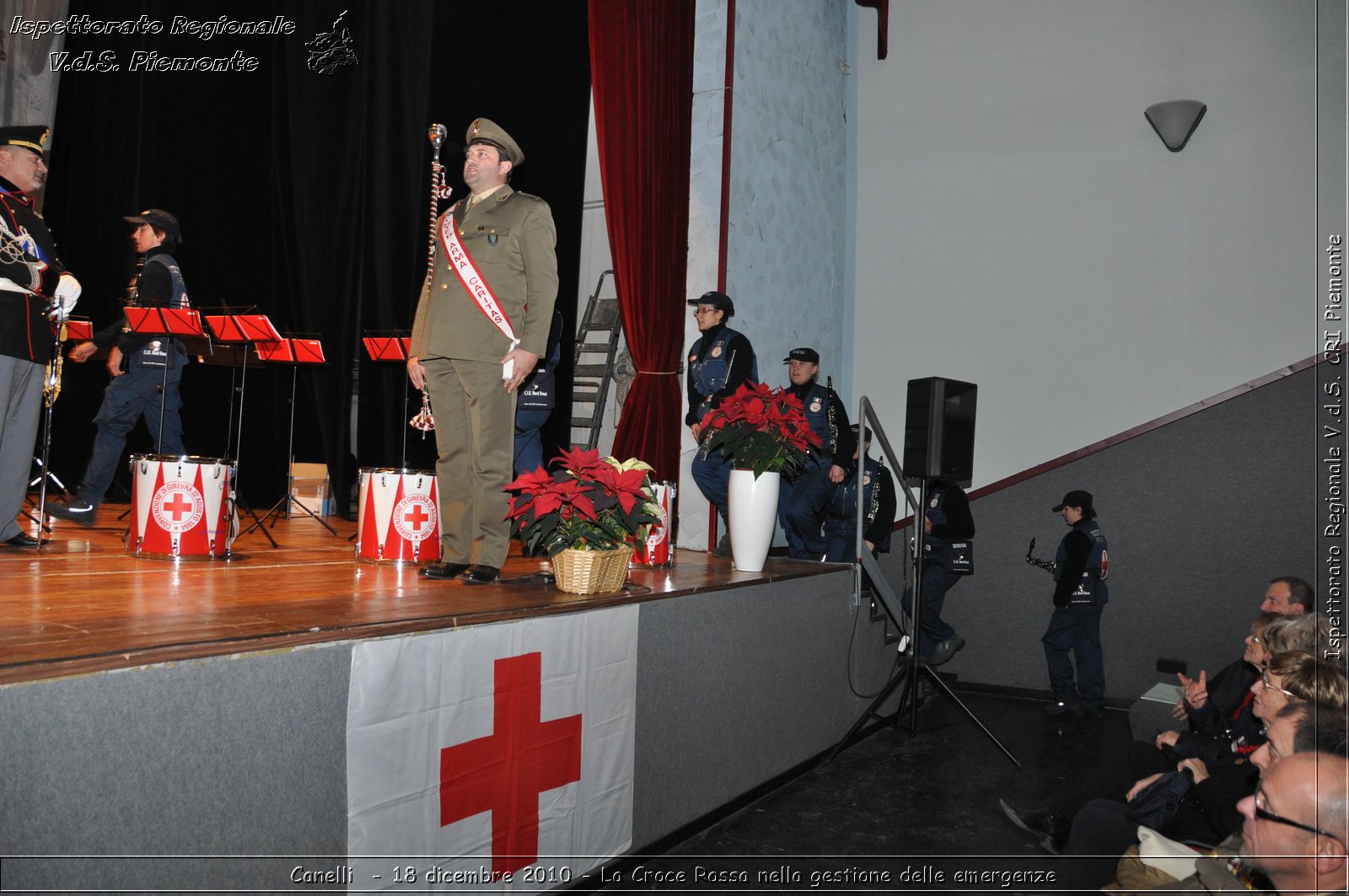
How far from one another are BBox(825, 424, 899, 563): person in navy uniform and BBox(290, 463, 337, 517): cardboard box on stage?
12.1 ft

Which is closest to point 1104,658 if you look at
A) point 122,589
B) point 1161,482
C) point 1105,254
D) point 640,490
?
point 1161,482

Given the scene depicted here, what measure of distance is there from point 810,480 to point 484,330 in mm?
2750

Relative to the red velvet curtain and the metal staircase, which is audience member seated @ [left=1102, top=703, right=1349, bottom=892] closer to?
the red velvet curtain

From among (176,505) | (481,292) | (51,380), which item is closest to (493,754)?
(481,292)

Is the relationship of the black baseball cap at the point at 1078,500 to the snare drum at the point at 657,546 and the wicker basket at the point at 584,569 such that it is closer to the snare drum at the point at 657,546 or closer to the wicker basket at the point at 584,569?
the snare drum at the point at 657,546

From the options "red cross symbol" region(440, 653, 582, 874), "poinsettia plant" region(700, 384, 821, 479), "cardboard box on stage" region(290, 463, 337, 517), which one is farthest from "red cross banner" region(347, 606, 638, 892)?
"cardboard box on stage" region(290, 463, 337, 517)

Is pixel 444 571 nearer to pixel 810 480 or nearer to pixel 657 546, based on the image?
pixel 657 546

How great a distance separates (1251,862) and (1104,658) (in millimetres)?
5962

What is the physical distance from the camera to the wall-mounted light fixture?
7.22m

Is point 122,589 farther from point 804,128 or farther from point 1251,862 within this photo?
point 804,128

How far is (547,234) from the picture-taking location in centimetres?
336

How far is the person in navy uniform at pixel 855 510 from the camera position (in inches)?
231

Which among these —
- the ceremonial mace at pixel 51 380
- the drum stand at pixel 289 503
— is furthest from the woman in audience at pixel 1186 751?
the ceremonial mace at pixel 51 380

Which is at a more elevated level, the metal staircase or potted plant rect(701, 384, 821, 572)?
the metal staircase
